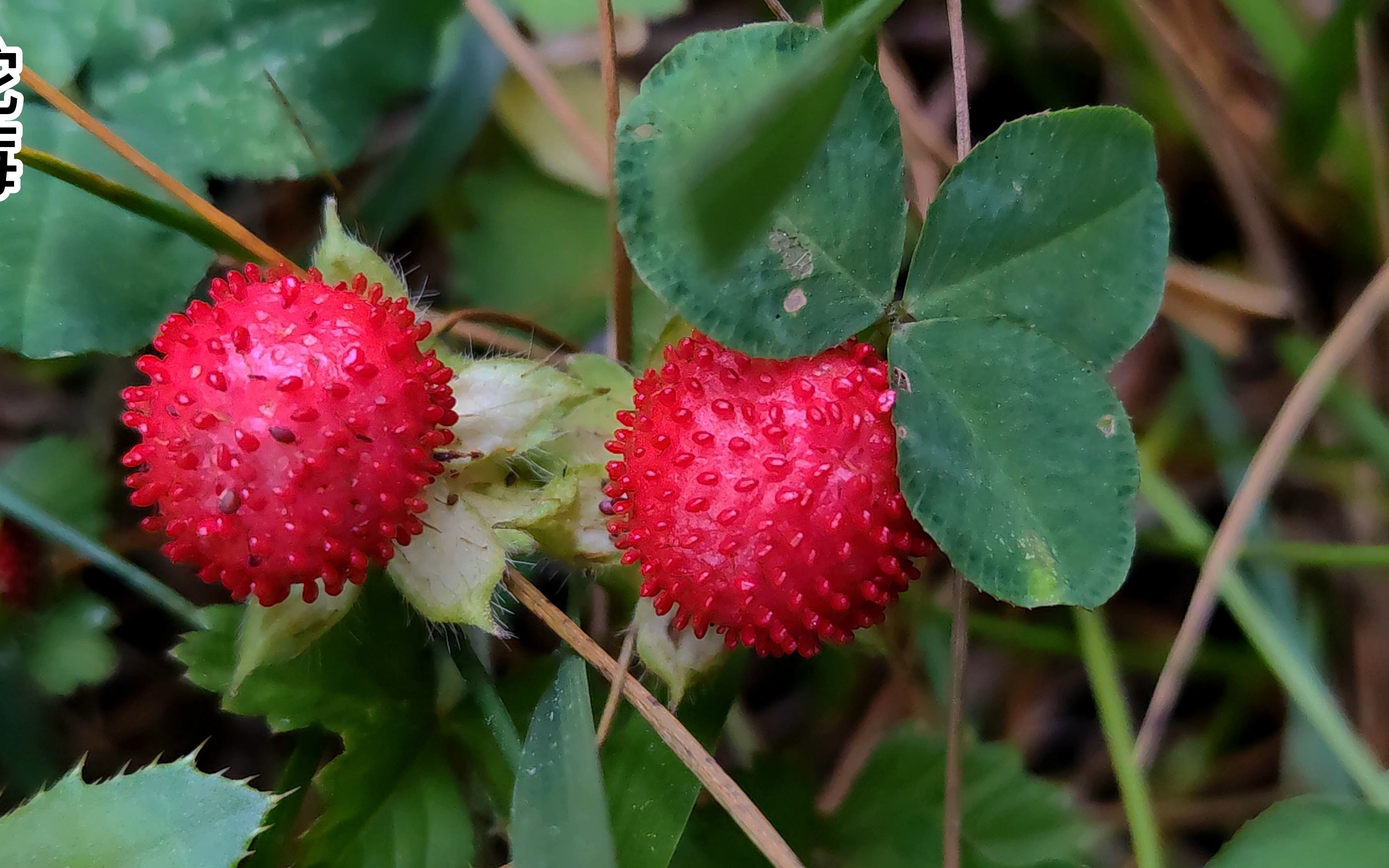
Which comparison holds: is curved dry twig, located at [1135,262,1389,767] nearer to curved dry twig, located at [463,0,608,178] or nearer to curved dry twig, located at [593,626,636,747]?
curved dry twig, located at [593,626,636,747]

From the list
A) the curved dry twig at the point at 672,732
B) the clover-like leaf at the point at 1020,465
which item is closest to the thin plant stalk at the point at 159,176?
the curved dry twig at the point at 672,732

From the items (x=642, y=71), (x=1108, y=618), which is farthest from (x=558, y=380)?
(x=1108, y=618)

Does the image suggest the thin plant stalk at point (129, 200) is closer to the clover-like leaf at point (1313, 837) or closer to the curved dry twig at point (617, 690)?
the curved dry twig at point (617, 690)

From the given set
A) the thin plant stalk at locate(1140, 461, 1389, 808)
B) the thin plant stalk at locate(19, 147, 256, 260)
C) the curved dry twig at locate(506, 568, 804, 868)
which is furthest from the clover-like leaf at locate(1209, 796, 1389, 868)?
the thin plant stalk at locate(19, 147, 256, 260)

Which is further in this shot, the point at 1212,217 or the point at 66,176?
the point at 1212,217

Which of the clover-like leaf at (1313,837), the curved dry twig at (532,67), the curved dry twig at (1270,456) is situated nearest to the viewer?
the clover-like leaf at (1313,837)

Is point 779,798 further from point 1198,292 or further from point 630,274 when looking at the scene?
point 1198,292
